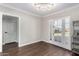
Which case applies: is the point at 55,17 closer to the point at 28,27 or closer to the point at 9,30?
the point at 28,27

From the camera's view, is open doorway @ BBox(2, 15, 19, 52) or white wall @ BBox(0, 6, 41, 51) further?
open doorway @ BBox(2, 15, 19, 52)

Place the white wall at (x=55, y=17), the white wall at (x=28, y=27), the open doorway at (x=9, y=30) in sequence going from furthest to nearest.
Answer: the open doorway at (x=9, y=30)
the white wall at (x=28, y=27)
the white wall at (x=55, y=17)

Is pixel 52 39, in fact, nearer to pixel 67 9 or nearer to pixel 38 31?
pixel 38 31

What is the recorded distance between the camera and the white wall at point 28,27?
3.06 meters

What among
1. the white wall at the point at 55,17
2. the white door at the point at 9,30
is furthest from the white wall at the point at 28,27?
the white door at the point at 9,30

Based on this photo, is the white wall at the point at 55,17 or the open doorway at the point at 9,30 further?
the open doorway at the point at 9,30

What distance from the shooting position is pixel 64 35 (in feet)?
9.94

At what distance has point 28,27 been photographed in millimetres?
3654

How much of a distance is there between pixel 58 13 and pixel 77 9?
98cm

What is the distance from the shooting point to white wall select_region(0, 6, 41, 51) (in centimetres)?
306

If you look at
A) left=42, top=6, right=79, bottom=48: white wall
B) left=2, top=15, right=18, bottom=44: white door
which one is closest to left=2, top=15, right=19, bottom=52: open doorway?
left=2, top=15, right=18, bottom=44: white door

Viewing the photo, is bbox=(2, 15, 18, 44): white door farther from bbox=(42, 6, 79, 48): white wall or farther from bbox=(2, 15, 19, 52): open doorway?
bbox=(42, 6, 79, 48): white wall

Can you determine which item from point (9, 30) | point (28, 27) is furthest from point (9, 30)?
point (28, 27)

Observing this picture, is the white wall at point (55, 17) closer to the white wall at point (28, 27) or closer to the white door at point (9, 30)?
the white wall at point (28, 27)
